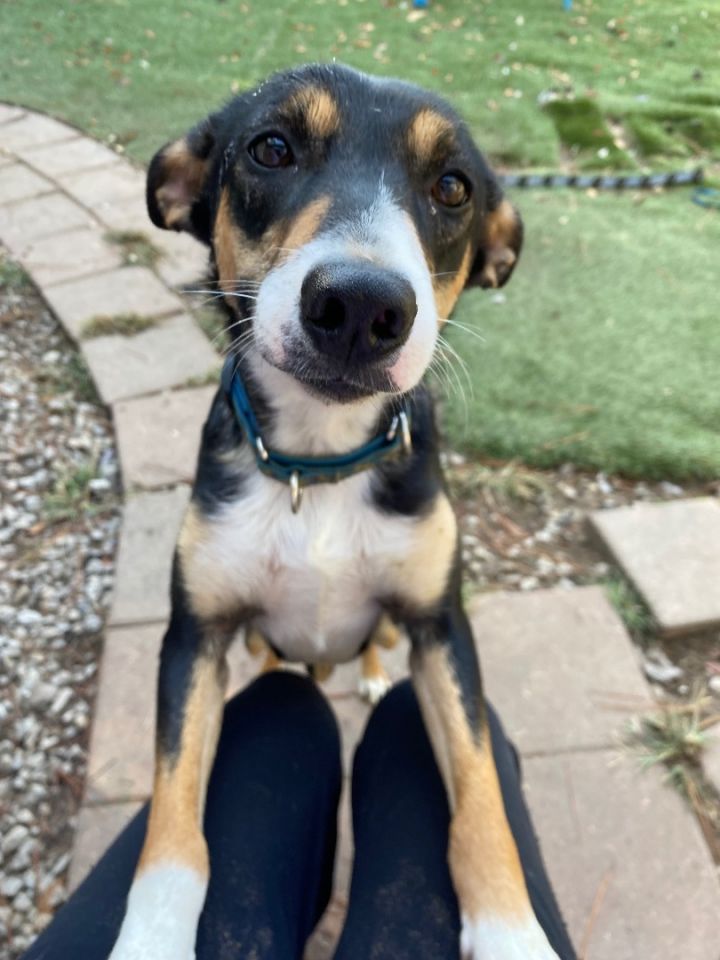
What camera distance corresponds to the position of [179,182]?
2.12 m

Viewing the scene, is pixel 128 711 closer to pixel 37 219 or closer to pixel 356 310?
pixel 356 310

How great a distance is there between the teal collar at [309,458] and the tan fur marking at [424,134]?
59 cm

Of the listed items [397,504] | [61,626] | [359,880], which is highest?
[397,504]

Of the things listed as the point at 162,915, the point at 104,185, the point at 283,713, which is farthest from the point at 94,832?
the point at 104,185

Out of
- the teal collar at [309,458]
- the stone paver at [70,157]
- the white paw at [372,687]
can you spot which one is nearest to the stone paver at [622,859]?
the white paw at [372,687]

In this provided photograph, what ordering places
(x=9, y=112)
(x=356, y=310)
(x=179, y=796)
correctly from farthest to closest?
(x=9, y=112) → (x=179, y=796) → (x=356, y=310)

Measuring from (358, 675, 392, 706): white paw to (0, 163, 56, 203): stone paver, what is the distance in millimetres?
3913

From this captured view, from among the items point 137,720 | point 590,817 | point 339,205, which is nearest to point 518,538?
point 590,817

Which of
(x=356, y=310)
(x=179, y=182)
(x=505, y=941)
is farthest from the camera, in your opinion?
(x=179, y=182)

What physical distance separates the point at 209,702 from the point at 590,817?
1.17 m

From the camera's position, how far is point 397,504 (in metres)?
1.95

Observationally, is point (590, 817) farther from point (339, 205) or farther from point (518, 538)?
point (339, 205)

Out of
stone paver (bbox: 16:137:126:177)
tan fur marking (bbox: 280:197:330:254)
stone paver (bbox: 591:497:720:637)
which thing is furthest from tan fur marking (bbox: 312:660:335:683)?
stone paver (bbox: 16:137:126:177)

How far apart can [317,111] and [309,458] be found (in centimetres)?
78
